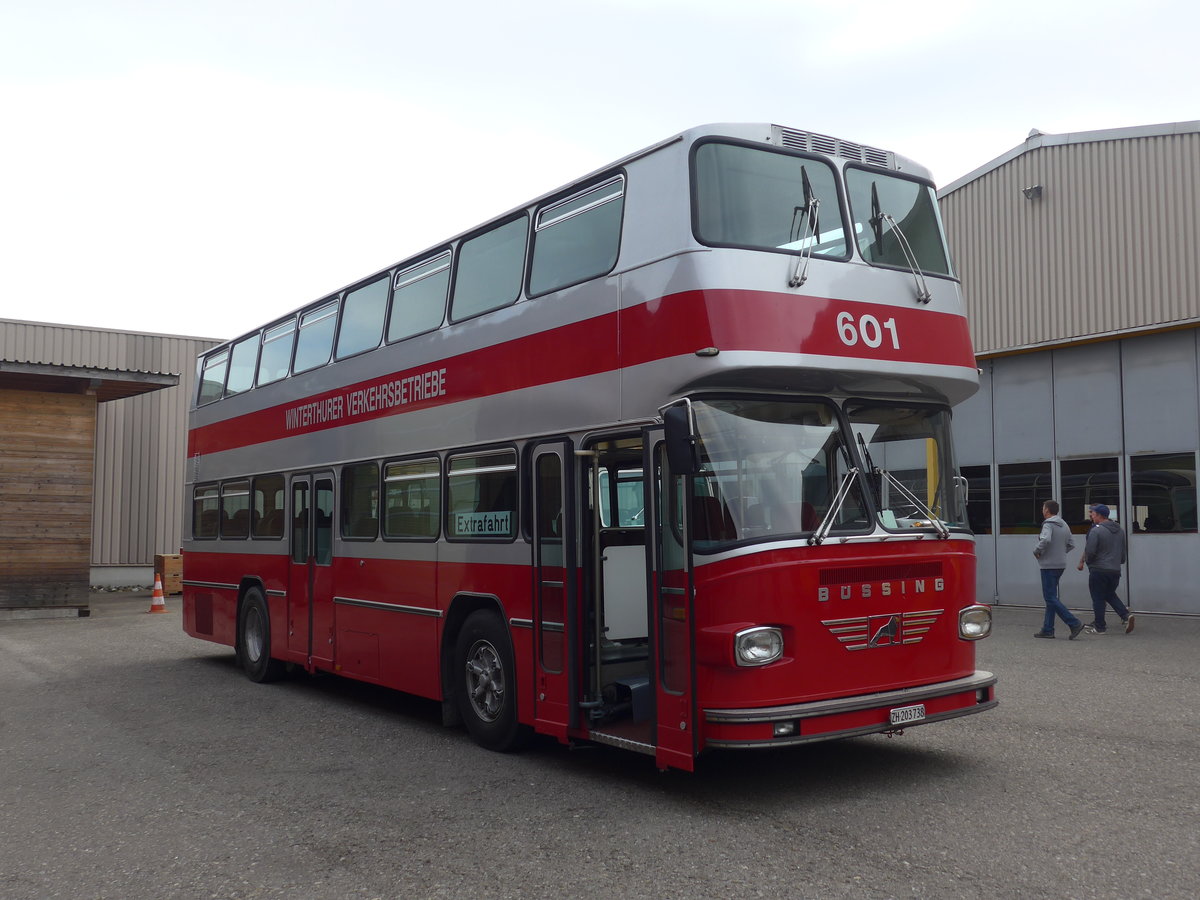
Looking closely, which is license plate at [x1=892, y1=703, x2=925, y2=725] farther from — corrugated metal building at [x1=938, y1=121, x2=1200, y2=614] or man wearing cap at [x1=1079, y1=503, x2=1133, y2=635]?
corrugated metal building at [x1=938, y1=121, x2=1200, y2=614]

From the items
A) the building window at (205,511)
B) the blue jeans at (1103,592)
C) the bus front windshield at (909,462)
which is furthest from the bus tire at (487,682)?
the blue jeans at (1103,592)

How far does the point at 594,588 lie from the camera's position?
24.2ft

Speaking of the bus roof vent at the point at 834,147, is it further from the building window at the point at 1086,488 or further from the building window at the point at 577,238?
the building window at the point at 1086,488

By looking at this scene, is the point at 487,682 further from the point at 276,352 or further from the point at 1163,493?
the point at 1163,493

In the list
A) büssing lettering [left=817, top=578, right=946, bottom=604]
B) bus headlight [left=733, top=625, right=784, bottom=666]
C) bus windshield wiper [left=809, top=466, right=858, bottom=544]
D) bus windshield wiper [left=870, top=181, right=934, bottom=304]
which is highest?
bus windshield wiper [left=870, top=181, right=934, bottom=304]

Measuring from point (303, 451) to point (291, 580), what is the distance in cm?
132

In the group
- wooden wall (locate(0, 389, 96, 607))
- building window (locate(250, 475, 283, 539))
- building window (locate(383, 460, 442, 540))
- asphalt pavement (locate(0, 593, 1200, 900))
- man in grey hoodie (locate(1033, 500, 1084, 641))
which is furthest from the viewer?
wooden wall (locate(0, 389, 96, 607))

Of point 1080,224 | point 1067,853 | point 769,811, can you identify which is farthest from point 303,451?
point 1080,224

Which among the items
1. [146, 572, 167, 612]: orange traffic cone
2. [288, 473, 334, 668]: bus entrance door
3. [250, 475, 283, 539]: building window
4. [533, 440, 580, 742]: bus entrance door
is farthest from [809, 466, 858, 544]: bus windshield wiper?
[146, 572, 167, 612]: orange traffic cone

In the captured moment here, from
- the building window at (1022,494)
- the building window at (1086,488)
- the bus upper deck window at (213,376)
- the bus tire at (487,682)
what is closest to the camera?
the bus tire at (487,682)

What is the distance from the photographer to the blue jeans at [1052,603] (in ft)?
47.0

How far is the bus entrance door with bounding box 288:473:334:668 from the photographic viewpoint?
35.3ft

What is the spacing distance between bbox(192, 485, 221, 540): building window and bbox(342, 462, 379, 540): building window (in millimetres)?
3718

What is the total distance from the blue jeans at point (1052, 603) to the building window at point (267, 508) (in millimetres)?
9291
